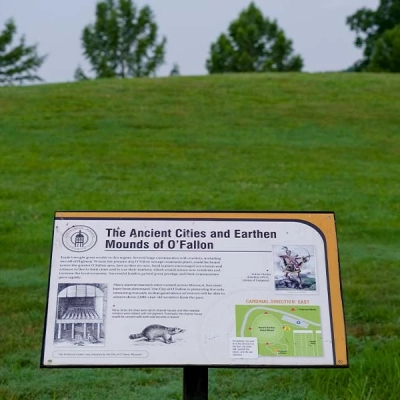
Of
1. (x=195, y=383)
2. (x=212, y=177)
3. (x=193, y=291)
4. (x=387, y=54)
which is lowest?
(x=195, y=383)

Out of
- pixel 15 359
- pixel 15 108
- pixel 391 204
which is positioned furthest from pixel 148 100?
pixel 15 359

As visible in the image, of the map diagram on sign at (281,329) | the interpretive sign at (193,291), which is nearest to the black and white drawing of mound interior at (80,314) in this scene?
the interpretive sign at (193,291)

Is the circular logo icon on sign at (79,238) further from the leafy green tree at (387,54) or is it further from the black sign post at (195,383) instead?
the leafy green tree at (387,54)

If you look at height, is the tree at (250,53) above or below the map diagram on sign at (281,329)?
above

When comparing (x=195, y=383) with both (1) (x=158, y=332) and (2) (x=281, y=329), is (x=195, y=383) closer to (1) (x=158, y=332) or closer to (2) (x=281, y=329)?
(1) (x=158, y=332)

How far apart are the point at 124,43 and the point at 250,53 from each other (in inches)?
351

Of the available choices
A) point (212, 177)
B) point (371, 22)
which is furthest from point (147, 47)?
point (212, 177)

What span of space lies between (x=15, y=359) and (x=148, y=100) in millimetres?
17482

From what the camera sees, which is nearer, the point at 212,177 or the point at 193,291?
the point at 193,291

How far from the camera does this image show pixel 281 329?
3.47 meters

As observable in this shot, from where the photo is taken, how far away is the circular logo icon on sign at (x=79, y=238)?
362 cm

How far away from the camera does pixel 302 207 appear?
35.5ft

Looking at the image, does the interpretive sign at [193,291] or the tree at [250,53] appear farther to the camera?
the tree at [250,53]

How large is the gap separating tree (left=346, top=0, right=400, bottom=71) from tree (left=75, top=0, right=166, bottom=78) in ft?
51.6
